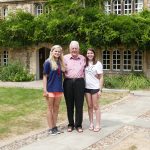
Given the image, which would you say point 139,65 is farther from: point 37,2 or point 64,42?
point 37,2

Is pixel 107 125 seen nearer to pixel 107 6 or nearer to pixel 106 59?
pixel 106 59

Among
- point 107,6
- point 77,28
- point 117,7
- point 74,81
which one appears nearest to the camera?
point 74,81

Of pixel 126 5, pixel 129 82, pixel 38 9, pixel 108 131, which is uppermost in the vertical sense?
pixel 38 9

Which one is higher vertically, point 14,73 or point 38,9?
point 38,9

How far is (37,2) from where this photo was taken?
77.4 ft

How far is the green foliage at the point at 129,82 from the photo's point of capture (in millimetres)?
18203

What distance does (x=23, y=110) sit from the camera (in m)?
12.4

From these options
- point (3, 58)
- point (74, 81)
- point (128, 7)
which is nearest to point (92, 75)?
point (74, 81)

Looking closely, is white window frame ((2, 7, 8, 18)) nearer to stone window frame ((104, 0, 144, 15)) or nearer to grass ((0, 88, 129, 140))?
stone window frame ((104, 0, 144, 15))

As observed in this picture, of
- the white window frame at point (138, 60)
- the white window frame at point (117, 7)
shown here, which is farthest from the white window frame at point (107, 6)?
the white window frame at point (138, 60)

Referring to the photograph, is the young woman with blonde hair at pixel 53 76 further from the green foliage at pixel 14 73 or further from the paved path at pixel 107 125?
the green foliage at pixel 14 73

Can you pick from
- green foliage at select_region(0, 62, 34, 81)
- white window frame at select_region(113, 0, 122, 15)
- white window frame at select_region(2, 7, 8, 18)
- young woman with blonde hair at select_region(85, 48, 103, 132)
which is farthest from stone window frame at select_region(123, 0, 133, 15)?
young woman with blonde hair at select_region(85, 48, 103, 132)

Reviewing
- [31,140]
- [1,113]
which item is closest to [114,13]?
[1,113]

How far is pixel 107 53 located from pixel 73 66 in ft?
40.0
